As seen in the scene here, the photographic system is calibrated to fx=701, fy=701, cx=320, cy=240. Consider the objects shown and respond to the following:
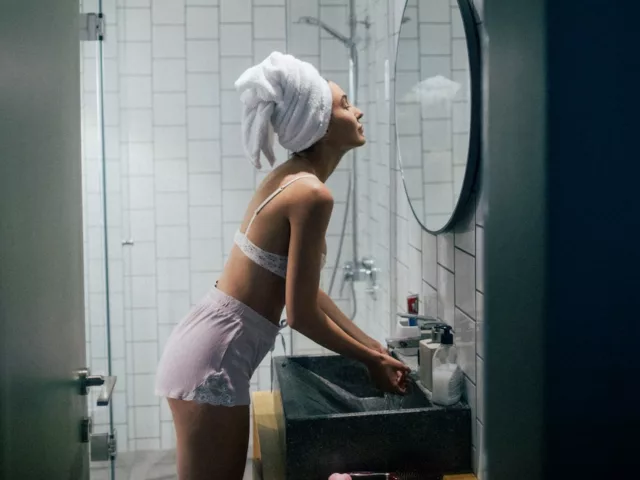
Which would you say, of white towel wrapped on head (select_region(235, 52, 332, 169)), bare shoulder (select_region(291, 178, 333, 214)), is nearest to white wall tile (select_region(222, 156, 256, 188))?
white towel wrapped on head (select_region(235, 52, 332, 169))

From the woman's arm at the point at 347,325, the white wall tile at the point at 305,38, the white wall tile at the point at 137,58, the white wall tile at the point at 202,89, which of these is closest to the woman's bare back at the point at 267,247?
the woman's arm at the point at 347,325

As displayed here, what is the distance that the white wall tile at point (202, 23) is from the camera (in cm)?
310

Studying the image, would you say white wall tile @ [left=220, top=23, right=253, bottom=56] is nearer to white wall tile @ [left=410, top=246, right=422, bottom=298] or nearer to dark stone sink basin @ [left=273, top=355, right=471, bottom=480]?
white wall tile @ [left=410, top=246, right=422, bottom=298]

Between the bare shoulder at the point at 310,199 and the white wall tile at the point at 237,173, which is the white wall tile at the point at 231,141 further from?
the bare shoulder at the point at 310,199

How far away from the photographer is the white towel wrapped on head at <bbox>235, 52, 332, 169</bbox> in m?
1.61

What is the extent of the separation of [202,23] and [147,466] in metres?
1.98

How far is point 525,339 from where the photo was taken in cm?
42

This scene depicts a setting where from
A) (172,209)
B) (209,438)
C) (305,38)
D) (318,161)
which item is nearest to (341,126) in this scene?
(318,161)

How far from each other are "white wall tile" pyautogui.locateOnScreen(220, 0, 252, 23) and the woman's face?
158cm

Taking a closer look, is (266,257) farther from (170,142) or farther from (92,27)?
(170,142)

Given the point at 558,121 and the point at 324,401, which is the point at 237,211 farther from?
the point at 558,121

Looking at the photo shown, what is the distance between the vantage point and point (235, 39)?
10.2 feet

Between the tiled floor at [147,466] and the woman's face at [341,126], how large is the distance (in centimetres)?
183

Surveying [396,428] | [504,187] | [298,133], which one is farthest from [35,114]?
[396,428]
